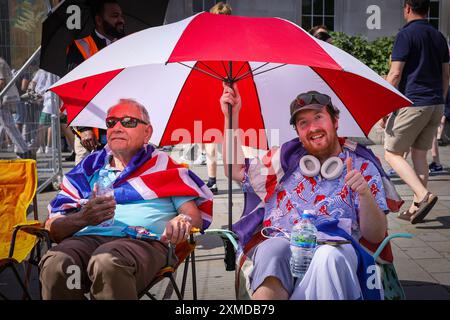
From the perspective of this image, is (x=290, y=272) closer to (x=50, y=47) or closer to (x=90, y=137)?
(x=90, y=137)

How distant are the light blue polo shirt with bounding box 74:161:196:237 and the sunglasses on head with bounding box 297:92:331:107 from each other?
0.83 meters

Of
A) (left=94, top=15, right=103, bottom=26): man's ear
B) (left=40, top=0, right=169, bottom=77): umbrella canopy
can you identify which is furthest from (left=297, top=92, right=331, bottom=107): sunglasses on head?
(left=40, top=0, right=169, bottom=77): umbrella canopy

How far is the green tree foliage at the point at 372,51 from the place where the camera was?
13.8m

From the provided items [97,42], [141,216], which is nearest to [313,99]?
[141,216]

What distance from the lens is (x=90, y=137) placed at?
4.43 metres

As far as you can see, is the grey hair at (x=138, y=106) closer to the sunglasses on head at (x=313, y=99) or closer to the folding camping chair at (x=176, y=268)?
the folding camping chair at (x=176, y=268)

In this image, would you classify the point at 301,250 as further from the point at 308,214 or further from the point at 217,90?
the point at 217,90

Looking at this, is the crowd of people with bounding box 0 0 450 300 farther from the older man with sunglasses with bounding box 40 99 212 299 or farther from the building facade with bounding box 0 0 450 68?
the building facade with bounding box 0 0 450 68

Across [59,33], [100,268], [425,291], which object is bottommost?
[425,291]

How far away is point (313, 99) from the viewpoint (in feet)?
11.2

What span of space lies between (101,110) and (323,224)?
5.11ft

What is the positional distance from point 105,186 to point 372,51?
37.5 feet

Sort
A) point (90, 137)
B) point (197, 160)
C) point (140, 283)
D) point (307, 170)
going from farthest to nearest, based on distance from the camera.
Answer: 1. point (197, 160)
2. point (90, 137)
3. point (307, 170)
4. point (140, 283)
